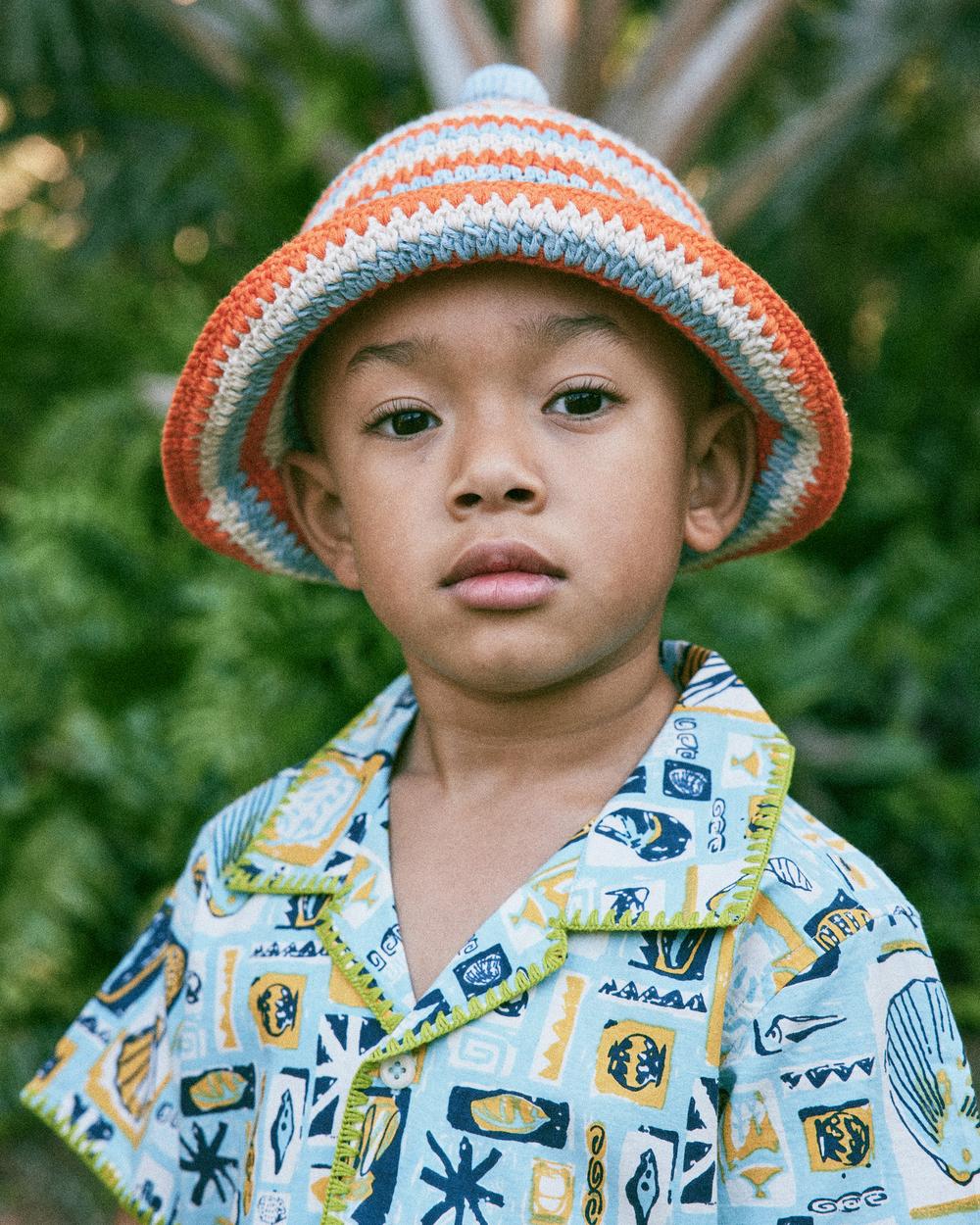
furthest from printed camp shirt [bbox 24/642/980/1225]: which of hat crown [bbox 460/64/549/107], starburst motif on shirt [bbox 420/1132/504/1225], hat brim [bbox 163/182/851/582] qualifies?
hat crown [bbox 460/64/549/107]

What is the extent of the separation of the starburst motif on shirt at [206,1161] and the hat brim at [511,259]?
0.73 metres

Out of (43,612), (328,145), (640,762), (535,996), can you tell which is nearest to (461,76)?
(328,145)

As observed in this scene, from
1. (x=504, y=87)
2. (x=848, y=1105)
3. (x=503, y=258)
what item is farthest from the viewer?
(x=504, y=87)

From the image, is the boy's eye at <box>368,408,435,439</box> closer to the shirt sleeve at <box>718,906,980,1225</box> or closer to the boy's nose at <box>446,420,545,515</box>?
the boy's nose at <box>446,420,545,515</box>

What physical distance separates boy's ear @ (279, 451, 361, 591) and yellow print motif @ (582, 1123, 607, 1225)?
0.69 meters

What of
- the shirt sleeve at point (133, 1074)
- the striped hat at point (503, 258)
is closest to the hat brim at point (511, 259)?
the striped hat at point (503, 258)

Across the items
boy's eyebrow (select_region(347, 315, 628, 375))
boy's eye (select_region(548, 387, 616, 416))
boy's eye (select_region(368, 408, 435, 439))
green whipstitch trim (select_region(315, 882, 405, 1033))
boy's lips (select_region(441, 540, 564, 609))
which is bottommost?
green whipstitch trim (select_region(315, 882, 405, 1033))

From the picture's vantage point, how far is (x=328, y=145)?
339cm

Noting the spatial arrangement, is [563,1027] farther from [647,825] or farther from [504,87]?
[504,87]

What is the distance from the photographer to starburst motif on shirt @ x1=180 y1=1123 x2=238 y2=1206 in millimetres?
1369

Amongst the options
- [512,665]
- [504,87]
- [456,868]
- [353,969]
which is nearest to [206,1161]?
[353,969]

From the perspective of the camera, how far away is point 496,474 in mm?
1178

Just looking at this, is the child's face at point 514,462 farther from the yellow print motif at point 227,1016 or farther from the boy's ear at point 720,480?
the yellow print motif at point 227,1016

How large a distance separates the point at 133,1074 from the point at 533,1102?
63 cm
